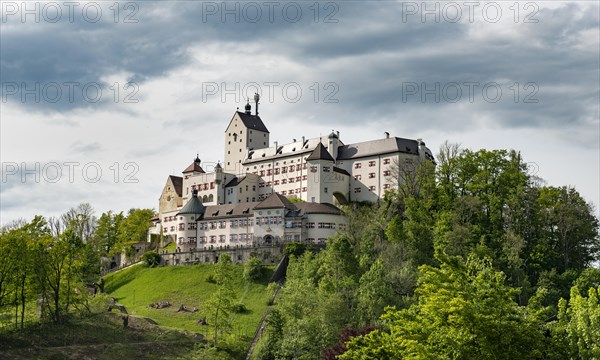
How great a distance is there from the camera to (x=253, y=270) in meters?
94.3

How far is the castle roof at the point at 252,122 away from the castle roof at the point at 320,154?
78.3 ft

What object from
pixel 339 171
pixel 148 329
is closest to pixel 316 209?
pixel 339 171

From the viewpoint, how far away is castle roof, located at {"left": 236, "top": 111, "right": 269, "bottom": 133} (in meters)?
134

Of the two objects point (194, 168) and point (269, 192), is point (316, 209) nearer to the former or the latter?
point (269, 192)

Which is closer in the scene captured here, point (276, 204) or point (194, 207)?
point (276, 204)

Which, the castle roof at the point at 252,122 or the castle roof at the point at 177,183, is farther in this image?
the castle roof at the point at 252,122

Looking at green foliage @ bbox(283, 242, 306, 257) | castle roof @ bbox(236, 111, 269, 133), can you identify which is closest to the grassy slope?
green foliage @ bbox(283, 242, 306, 257)

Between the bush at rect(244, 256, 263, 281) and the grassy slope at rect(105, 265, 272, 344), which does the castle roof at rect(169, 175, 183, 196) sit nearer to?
the grassy slope at rect(105, 265, 272, 344)

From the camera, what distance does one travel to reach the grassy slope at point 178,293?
271 ft

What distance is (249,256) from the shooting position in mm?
100250

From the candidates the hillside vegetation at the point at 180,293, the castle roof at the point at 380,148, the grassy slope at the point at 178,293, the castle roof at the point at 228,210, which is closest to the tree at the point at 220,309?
the hillside vegetation at the point at 180,293

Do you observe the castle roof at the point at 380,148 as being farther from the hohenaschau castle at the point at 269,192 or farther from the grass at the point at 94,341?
the grass at the point at 94,341

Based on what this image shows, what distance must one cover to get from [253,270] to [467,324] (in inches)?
2467

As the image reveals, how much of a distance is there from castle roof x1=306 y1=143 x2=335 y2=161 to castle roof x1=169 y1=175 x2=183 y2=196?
27195 mm
